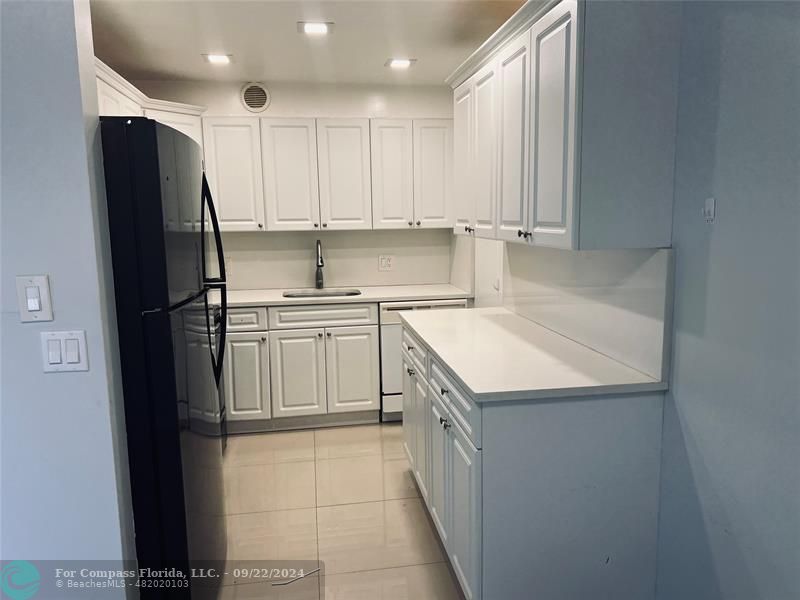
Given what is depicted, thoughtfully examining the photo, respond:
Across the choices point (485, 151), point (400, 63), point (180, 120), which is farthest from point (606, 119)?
point (180, 120)

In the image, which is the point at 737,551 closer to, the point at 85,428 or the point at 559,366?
the point at 559,366

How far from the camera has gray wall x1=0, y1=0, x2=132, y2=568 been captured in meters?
1.45

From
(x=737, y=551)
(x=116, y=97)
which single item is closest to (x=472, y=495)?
(x=737, y=551)

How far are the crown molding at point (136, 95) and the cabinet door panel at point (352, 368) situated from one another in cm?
172

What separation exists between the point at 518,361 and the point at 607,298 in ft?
1.36

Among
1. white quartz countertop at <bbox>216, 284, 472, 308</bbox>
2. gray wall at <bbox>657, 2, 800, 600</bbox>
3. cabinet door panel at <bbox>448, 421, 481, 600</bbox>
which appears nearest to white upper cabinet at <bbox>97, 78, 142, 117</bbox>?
white quartz countertop at <bbox>216, 284, 472, 308</bbox>

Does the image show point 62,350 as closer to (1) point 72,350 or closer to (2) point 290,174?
(1) point 72,350

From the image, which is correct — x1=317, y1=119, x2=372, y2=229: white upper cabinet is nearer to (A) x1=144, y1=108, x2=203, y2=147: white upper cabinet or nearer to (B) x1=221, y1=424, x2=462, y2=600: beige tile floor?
(A) x1=144, y1=108, x2=203, y2=147: white upper cabinet

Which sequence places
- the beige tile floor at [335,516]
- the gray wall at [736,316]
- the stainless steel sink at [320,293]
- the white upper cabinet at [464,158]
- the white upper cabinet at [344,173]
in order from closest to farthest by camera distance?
the gray wall at [736,316]
the beige tile floor at [335,516]
the white upper cabinet at [464,158]
the white upper cabinet at [344,173]
the stainless steel sink at [320,293]

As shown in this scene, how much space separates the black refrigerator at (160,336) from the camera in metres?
1.58

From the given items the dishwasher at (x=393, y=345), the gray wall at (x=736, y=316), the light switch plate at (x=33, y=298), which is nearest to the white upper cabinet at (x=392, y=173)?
the dishwasher at (x=393, y=345)

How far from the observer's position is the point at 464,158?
2930 mm

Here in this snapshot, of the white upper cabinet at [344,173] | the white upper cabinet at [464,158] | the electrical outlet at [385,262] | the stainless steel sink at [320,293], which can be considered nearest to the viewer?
the white upper cabinet at [464,158]

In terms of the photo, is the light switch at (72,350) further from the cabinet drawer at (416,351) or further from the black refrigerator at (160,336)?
the cabinet drawer at (416,351)
